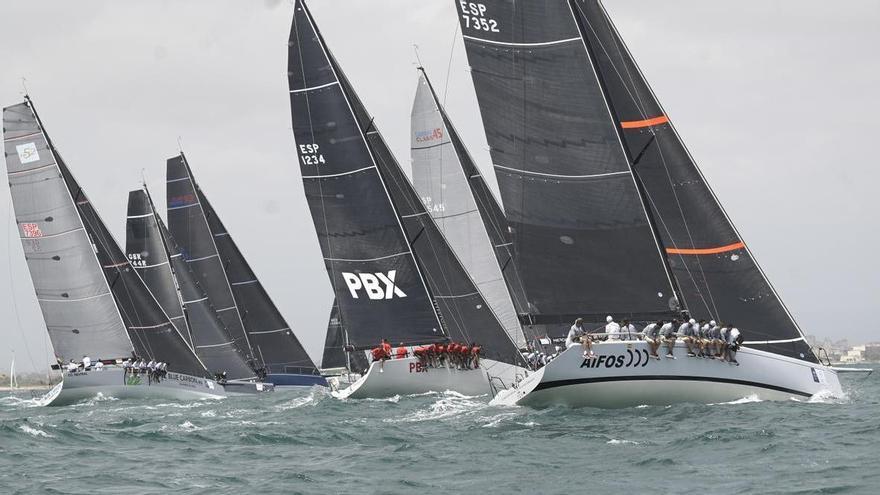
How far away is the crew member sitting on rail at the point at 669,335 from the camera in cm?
2308

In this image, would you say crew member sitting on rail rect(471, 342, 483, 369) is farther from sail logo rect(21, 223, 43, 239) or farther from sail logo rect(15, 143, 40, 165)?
sail logo rect(15, 143, 40, 165)

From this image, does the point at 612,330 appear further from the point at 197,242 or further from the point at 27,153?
the point at 197,242

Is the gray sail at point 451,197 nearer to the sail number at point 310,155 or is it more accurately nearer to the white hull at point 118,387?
the sail number at point 310,155

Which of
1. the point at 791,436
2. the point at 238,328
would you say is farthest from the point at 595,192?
the point at 238,328

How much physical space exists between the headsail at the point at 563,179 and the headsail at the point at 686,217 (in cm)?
56

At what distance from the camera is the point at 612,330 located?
24.2m

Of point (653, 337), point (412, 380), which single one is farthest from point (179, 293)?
point (653, 337)

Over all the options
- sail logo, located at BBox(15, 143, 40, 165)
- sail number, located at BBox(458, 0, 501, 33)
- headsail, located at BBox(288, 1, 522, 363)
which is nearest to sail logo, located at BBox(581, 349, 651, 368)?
sail number, located at BBox(458, 0, 501, 33)

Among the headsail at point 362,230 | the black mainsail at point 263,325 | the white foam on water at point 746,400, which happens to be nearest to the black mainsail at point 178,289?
the black mainsail at point 263,325

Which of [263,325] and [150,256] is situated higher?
[150,256]

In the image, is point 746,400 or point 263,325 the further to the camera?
point 263,325

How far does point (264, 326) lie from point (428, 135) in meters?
18.9

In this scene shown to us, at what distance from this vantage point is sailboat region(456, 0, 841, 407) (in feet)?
83.1

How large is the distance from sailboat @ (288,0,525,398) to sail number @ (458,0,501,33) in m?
11.7
